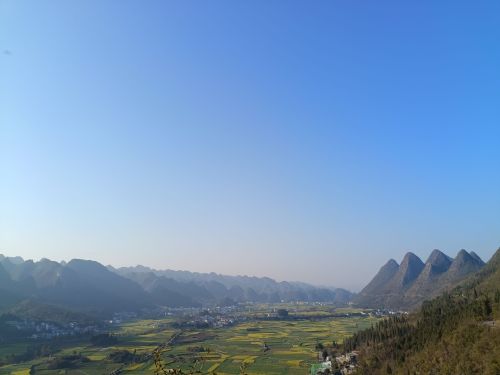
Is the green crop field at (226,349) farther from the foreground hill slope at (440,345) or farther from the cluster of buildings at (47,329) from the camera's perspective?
the foreground hill slope at (440,345)

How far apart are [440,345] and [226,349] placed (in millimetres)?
47124

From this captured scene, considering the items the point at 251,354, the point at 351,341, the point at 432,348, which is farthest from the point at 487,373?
the point at 251,354

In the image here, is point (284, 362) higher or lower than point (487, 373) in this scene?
lower

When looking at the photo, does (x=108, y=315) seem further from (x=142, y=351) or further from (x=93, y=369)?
(x=93, y=369)

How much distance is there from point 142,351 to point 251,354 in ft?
64.5

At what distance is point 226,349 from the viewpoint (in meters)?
83.2

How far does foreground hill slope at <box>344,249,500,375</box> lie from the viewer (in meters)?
38.7

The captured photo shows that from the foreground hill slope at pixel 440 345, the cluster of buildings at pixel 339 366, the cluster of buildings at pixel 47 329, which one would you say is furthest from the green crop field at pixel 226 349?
the foreground hill slope at pixel 440 345

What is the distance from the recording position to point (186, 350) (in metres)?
81.4

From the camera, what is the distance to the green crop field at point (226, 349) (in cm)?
6412

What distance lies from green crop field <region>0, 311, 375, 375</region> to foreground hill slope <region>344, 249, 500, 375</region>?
38.7 feet

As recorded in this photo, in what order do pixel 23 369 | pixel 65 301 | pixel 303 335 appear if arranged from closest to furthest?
pixel 23 369, pixel 303 335, pixel 65 301

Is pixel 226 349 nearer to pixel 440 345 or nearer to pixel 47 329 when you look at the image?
pixel 47 329

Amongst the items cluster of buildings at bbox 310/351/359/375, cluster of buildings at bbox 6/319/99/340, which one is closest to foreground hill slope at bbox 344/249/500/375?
cluster of buildings at bbox 310/351/359/375
